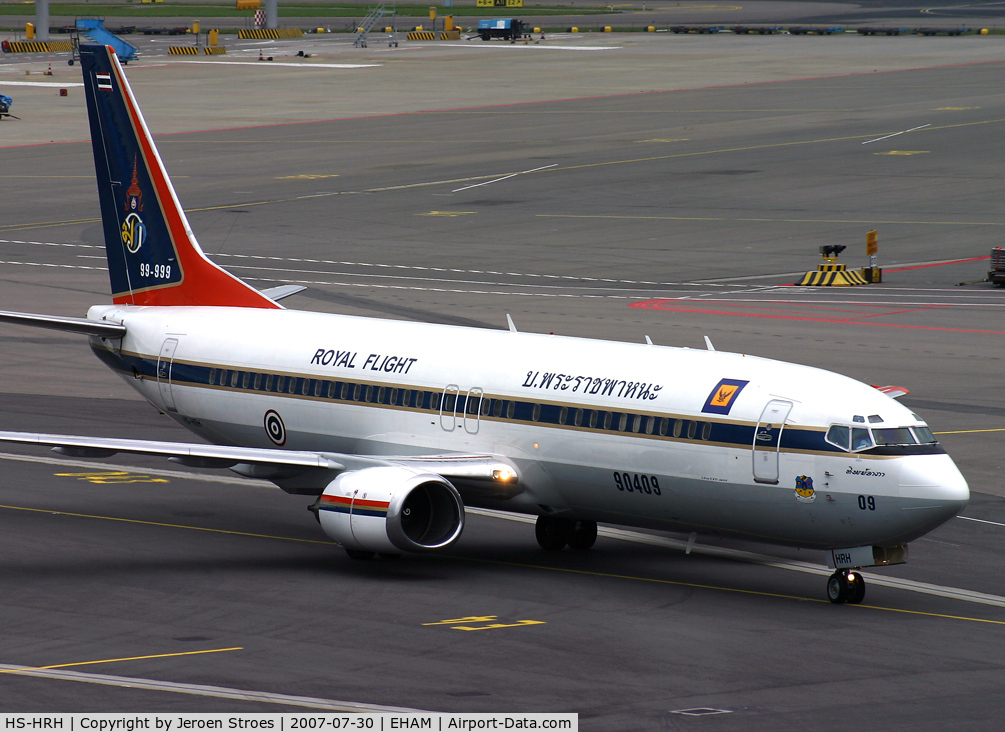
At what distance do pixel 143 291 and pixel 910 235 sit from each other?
152 feet

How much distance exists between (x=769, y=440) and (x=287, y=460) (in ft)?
30.9

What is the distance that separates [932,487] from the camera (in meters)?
26.5

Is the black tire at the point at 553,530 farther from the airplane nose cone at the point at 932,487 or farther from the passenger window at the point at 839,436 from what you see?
the airplane nose cone at the point at 932,487

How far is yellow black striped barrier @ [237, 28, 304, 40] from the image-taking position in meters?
192

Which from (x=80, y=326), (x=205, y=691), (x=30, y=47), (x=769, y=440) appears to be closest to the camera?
(x=205, y=691)

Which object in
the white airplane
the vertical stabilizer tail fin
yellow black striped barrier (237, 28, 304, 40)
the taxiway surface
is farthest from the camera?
yellow black striped barrier (237, 28, 304, 40)

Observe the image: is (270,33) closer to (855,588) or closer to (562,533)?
(562,533)

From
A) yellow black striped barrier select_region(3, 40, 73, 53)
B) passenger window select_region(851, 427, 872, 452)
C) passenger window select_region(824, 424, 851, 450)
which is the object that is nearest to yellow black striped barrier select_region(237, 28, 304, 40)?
yellow black striped barrier select_region(3, 40, 73, 53)

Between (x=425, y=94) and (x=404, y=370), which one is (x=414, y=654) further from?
(x=425, y=94)

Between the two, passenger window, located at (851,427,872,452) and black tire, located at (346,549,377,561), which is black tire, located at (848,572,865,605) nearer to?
passenger window, located at (851,427,872,452)

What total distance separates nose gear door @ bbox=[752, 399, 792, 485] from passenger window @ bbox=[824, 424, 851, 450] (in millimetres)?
811

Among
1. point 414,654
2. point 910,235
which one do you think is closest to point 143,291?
point 414,654

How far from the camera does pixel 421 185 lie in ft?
298

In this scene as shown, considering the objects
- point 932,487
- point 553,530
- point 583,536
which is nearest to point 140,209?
point 553,530
